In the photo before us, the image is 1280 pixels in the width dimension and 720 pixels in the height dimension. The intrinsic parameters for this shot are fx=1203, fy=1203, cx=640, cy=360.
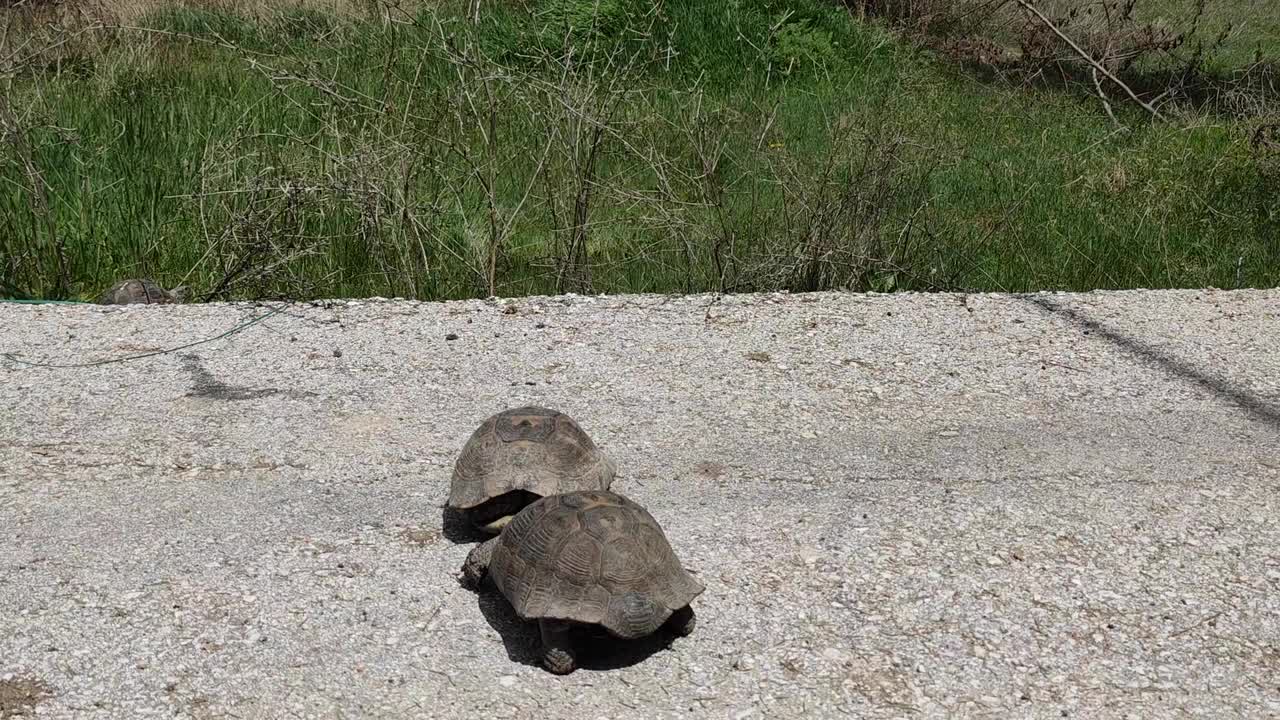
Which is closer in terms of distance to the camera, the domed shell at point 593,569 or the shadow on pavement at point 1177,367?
the domed shell at point 593,569

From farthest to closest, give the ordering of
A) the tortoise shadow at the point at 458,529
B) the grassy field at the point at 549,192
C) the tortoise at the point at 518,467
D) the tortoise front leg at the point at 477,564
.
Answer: the grassy field at the point at 549,192
the tortoise shadow at the point at 458,529
the tortoise at the point at 518,467
the tortoise front leg at the point at 477,564

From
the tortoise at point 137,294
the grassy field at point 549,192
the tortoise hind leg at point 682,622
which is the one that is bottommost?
the tortoise at point 137,294

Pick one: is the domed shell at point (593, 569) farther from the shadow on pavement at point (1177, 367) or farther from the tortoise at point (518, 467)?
the shadow on pavement at point (1177, 367)

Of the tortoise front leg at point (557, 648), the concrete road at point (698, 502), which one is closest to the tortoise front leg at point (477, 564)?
the concrete road at point (698, 502)

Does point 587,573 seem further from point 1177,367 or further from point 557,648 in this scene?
point 1177,367

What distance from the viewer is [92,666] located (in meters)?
3.67

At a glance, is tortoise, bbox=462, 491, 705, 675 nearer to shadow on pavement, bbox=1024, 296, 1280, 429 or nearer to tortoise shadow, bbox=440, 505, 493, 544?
tortoise shadow, bbox=440, 505, 493, 544

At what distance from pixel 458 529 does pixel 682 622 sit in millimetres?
1049

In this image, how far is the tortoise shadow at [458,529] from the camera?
14.5 feet

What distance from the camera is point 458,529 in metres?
4.50

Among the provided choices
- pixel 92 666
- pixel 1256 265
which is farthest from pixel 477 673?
pixel 1256 265

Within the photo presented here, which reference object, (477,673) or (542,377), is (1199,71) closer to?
(542,377)

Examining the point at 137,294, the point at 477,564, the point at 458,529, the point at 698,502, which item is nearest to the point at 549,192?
the point at 137,294

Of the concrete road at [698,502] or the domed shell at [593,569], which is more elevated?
the domed shell at [593,569]
